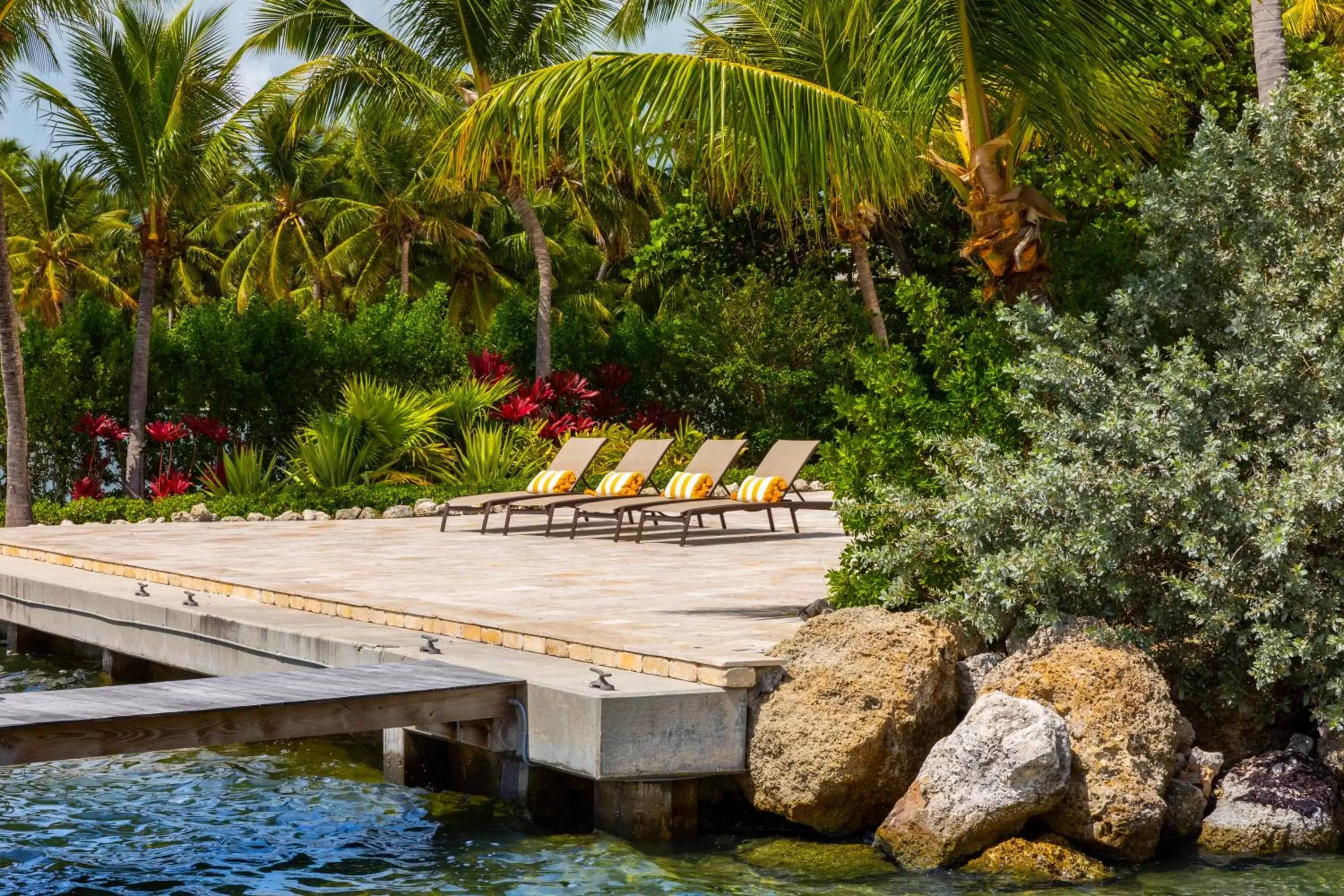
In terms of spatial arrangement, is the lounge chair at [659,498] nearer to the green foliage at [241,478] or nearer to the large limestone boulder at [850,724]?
the green foliage at [241,478]

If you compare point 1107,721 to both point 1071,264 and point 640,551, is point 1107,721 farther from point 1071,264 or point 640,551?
point 640,551

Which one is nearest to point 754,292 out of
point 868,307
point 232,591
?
point 868,307

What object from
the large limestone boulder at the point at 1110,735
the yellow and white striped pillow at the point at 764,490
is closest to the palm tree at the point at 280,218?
the yellow and white striped pillow at the point at 764,490

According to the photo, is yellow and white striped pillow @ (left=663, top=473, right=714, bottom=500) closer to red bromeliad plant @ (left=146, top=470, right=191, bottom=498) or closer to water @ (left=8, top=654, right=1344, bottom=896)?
red bromeliad plant @ (left=146, top=470, right=191, bottom=498)

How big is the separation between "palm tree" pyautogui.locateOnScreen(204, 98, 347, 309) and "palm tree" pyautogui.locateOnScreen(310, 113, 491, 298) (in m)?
0.79

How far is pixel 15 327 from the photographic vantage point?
56.9 feet

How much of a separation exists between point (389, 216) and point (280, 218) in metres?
5.17

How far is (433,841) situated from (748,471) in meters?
13.7

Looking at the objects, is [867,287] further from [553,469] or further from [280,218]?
[280,218]

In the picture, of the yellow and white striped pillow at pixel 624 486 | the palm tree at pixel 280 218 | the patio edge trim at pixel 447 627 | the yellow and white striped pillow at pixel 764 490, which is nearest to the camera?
the patio edge trim at pixel 447 627

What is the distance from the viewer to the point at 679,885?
21.4 feet

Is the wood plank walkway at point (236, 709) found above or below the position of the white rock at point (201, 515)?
below

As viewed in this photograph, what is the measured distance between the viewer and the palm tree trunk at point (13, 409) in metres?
17.1

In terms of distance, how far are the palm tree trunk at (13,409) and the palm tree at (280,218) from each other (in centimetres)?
2087
